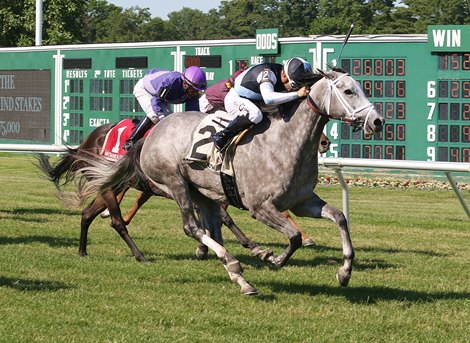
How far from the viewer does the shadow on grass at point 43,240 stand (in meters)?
10.3

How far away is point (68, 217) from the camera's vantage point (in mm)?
13203

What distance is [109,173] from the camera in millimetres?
9086

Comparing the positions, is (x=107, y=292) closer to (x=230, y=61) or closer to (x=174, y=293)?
(x=174, y=293)

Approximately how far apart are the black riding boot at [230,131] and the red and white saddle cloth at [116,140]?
185 centimetres

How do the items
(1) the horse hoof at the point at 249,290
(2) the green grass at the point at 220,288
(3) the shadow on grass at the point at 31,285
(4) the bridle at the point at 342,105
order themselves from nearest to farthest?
1. (2) the green grass at the point at 220,288
2. (4) the bridle at the point at 342,105
3. (1) the horse hoof at the point at 249,290
4. (3) the shadow on grass at the point at 31,285

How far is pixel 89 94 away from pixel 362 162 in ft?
47.3

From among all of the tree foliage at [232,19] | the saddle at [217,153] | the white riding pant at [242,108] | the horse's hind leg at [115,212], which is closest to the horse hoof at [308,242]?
the horse's hind leg at [115,212]

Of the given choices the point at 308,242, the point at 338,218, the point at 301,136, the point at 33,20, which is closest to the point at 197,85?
the point at 301,136

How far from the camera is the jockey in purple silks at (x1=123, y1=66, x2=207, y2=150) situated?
9383mm

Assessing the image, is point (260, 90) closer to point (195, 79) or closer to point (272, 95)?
point (272, 95)

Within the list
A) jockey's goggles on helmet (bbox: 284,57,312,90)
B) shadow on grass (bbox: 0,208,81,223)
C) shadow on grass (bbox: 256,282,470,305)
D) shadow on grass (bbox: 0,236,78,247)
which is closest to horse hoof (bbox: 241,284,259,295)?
shadow on grass (bbox: 256,282,470,305)

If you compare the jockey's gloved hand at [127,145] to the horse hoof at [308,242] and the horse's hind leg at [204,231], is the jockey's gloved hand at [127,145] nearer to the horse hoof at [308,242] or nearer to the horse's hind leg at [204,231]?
the horse's hind leg at [204,231]

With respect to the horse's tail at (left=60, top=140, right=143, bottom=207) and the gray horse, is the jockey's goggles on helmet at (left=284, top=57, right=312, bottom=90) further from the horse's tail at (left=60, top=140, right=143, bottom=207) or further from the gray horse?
the horse's tail at (left=60, top=140, right=143, bottom=207)

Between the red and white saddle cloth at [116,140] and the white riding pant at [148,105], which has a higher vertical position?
the white riding pant at [148,105]
